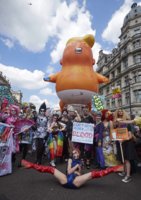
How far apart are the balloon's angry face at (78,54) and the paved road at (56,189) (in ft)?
19.3

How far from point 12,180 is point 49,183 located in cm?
85

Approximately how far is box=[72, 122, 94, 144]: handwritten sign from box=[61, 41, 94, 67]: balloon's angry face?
427cm

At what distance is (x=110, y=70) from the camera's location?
162 ft

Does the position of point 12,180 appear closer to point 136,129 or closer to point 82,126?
point 82,126

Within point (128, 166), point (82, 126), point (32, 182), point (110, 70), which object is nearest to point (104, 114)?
point (82, 126)

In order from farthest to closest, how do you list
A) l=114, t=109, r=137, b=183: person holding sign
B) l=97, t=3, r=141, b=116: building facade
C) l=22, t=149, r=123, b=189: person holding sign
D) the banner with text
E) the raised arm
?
l=97, t=3, r=141, b=116: building facade < the raised arm < the banner with text < l=114, t=109, r=137, b=183: person holding sign < l=22, t=149, r=123, b=189: person holding sign

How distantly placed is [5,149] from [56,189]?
5.78 ft

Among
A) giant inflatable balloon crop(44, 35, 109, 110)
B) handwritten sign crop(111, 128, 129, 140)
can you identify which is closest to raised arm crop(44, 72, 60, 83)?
giant inflatable balloon crop(44, 35, 109, 110)

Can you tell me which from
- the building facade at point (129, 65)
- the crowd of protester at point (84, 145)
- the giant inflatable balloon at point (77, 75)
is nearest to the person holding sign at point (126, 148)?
the crowd of protester at point (84, 145)

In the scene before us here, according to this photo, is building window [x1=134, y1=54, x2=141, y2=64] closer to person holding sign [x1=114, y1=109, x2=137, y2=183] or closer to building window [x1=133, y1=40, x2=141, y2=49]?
building window [x1=133, y1=40, x2=141, y2=49]

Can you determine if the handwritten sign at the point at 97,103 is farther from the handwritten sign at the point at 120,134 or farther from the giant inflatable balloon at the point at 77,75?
the handwritten sign at the point at 120,134

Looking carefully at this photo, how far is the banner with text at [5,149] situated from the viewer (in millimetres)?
4707

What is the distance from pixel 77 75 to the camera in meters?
8.85

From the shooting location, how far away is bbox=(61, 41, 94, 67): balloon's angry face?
30.1 feet
